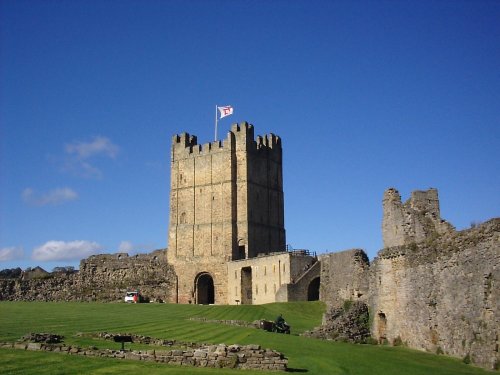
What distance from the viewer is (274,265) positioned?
185ft

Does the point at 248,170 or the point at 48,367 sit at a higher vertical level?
the point at 248,170

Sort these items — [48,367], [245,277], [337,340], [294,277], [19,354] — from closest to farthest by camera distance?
1. [48,367]
2. [19,354]
3. [337,340]
4. [294,277]
5. [245,277]

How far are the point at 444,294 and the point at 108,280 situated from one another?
2082 inches

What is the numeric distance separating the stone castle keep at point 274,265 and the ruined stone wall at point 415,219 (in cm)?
4

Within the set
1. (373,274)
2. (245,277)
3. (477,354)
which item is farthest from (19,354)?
(245,277)

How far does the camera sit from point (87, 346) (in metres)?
21.1

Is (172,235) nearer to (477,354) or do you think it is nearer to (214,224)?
(214,224)

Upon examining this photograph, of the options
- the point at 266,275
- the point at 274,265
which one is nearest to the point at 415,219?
the point at 274,265

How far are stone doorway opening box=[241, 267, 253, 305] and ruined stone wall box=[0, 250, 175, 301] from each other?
9.87 m

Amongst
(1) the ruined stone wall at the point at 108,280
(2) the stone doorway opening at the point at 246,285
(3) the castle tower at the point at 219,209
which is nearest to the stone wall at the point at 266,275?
(2) the stone doorway opening at the point at 246,285

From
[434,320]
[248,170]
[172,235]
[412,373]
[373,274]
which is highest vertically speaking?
[248,170]

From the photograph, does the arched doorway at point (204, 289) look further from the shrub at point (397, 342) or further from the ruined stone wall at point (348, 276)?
the shrub at point (397, 342)

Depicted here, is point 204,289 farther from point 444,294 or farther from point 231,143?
point 444,294

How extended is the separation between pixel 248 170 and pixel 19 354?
166ft
